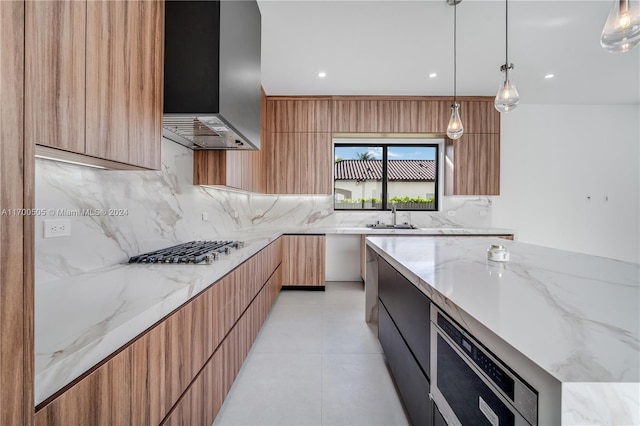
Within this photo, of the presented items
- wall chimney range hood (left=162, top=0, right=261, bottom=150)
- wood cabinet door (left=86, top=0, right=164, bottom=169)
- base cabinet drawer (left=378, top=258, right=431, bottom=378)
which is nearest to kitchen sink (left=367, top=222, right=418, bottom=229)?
base cabinet drawer (left=378, top=258, right=431, bottom=378)

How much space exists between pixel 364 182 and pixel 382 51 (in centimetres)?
215

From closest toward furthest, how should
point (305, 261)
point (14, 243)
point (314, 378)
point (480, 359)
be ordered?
point (14, 243) < point (480, 359) < point (314, 378) < point (305, 261)

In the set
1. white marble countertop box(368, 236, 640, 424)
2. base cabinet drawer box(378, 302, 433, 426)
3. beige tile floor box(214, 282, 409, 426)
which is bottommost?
beige tile floor box(214, 282, 409, 426)

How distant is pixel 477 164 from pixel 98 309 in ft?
15.0

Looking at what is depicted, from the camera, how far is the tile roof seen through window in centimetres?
466

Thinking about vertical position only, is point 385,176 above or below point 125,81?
→ above

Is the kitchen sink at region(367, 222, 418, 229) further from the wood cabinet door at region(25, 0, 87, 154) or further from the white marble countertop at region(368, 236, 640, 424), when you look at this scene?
the wood cabinet door at region(25, 0, 87, 154)

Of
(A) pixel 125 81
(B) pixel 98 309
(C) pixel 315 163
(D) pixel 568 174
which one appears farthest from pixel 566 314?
(D) pixel 568 174

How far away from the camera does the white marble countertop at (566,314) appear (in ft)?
1.59

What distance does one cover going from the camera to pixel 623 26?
1.28 metres

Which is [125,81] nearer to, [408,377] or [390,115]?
[408,377]

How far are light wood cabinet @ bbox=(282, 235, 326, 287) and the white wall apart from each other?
2.96m

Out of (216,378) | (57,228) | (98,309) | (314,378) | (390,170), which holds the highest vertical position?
(390,170)

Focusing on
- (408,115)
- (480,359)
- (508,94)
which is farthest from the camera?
(408,115)
